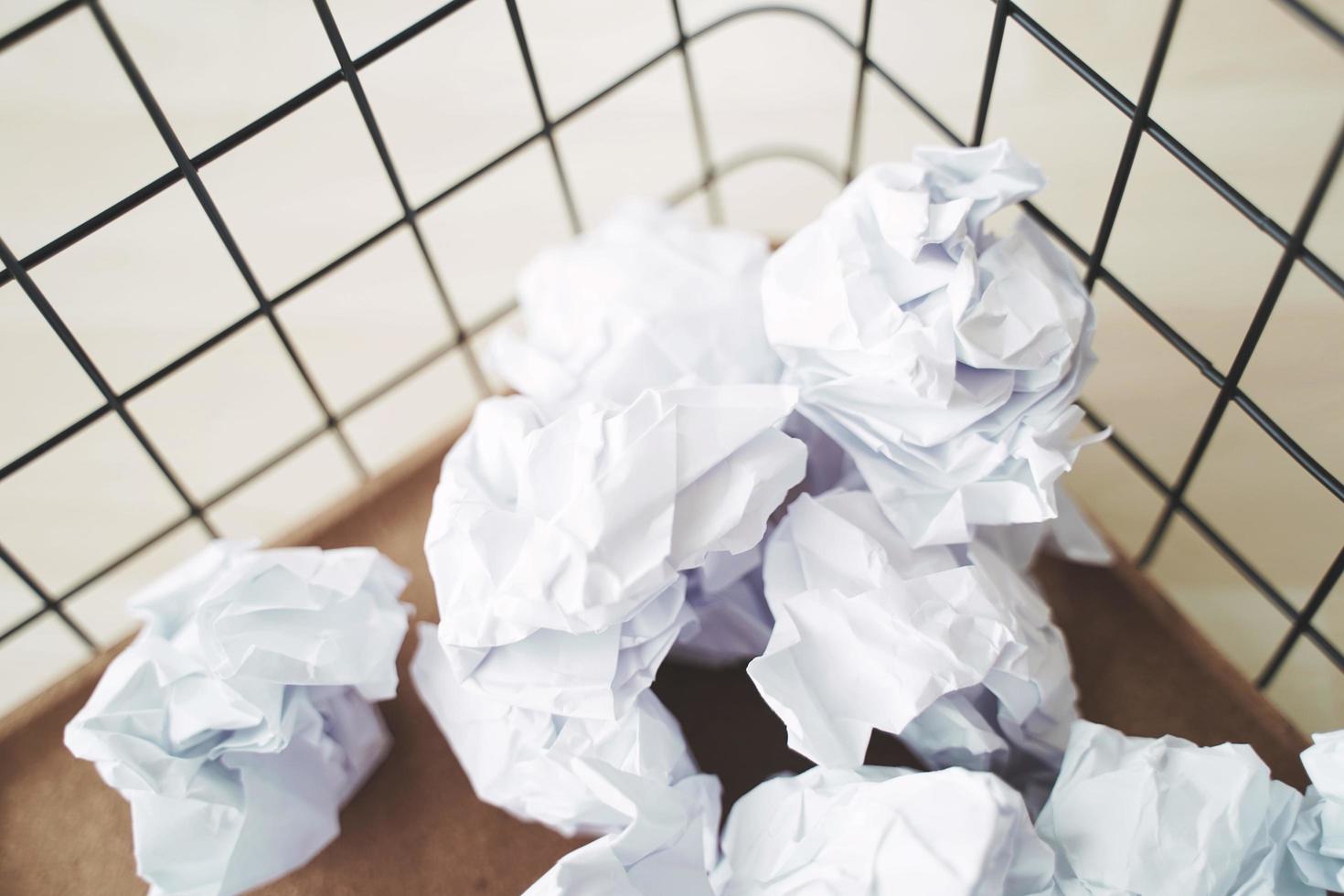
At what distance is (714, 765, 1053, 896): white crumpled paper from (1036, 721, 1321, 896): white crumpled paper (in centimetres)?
2

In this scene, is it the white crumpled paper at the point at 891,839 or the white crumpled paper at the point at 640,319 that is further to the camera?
the white crumpled paper at the point at 640,319

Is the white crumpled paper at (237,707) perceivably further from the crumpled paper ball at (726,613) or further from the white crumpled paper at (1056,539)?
the white crumpled paper at (1056,539)

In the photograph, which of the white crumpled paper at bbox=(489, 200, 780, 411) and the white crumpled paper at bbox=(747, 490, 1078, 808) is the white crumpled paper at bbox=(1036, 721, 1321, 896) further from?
the white crumpled paper at bbox=(489, 200, 780, 411)

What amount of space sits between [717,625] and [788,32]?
0.53 meters

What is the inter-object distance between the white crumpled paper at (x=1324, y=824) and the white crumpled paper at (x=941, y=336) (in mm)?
105

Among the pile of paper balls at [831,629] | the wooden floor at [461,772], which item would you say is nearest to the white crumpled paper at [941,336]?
the pile of paper balls at [831,629]

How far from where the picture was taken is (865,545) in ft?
1.30

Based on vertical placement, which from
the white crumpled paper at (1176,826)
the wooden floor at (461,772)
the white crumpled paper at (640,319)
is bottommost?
the wooden floor at (461,772)

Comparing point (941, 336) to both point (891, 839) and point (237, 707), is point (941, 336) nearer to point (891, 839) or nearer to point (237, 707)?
point (891, 839)

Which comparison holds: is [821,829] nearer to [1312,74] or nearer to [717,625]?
[717,625]

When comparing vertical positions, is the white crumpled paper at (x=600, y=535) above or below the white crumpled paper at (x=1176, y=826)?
above

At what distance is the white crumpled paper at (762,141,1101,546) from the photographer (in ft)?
1.25

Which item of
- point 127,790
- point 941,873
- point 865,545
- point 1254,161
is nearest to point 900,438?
point 865,545

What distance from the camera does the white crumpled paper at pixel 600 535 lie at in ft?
1.18
